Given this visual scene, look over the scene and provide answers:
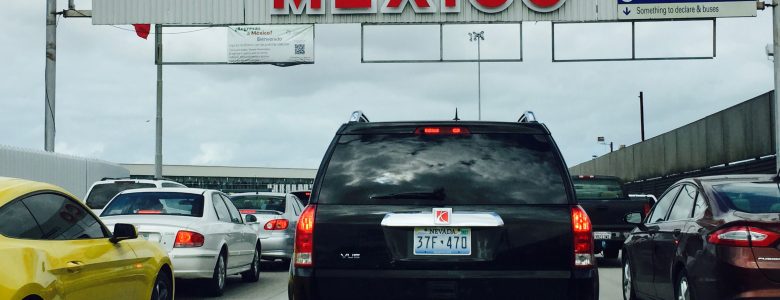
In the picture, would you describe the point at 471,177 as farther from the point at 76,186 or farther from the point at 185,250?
the point at 76,186

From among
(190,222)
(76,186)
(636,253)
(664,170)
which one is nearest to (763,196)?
(636,253)

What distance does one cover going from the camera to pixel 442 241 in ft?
20.2

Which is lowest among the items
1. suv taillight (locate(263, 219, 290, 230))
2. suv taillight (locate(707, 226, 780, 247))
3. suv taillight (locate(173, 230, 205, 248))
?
suv taillight (locate(263, 219, 290, 230))

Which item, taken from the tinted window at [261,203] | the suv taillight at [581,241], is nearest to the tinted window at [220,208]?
the tinted window at [261,203]

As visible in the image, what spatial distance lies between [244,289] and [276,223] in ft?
12.1

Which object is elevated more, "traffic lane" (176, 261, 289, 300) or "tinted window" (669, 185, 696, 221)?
"tinted window" (669, 185, 696, 221)

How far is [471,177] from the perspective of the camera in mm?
6266

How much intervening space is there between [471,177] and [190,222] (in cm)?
700

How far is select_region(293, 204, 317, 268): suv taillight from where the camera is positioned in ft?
20.6

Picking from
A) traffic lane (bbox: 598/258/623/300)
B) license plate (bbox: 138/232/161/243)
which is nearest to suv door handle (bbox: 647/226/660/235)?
traffic lane (bbox: 598/258/623/300)

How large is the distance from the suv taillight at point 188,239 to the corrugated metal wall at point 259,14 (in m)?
17.2

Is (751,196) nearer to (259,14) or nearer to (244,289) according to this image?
(244,289)

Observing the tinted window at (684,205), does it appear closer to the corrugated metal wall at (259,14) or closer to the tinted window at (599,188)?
the tinted window at (599,188)

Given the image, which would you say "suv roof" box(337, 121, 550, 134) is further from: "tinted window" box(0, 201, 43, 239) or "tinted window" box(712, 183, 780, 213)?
"tinted window" box(712, 183, 780, 213)
